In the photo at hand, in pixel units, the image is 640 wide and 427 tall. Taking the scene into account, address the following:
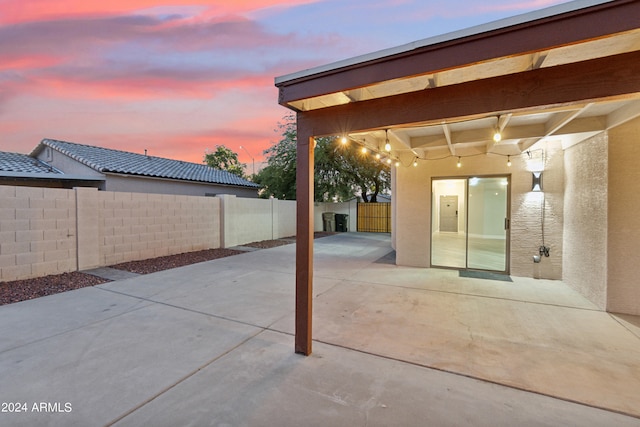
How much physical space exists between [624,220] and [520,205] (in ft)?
6.27

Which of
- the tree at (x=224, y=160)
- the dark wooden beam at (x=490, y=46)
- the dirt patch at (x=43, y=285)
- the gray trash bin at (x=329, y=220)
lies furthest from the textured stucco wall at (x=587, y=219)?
the tree at (x=224, y=160)

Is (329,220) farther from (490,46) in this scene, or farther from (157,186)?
(490,46)

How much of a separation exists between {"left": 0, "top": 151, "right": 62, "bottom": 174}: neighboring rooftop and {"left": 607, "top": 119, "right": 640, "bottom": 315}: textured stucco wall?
46.8 ft

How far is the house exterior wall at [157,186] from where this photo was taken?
970 cm

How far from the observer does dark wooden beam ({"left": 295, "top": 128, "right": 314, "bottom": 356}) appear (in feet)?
8.67

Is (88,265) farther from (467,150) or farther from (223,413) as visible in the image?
(467,150)

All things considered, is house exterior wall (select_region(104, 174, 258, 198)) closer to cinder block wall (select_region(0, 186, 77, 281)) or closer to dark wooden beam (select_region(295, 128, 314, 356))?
cinder block wall (select_region(0, 186, 77, 281))

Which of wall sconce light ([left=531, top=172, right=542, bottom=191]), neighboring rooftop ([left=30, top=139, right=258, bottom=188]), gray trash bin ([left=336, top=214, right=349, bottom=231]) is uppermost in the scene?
neighboring rooftop ([left=30, top=139, right=258, bottom=188])

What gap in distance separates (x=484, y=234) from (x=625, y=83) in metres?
5.73

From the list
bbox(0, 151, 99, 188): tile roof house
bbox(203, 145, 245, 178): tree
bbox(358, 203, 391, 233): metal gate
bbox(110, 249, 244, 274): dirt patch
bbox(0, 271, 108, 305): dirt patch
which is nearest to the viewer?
bbox(0, 271, 108, 305): dirt patch

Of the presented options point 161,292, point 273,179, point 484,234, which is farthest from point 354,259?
point 273,179

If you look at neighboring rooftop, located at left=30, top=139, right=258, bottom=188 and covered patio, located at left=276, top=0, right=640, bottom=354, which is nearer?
covered patio, located at left=276, top=0, right=640, bottom=354

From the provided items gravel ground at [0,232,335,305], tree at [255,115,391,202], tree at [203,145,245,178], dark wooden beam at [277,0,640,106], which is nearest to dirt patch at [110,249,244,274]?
gravel ground at [0,232,335,305]

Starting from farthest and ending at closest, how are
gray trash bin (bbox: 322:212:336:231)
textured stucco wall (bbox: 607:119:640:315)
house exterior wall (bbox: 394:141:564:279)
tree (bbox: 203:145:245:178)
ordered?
tree (bbox: 203:145:245:178)
gray trash bin (bbox: 322:212:336:231)
house exterior wall (bbox: 394:141:564:279)
textured stucco wall (bbox: 607:119:640:315)
